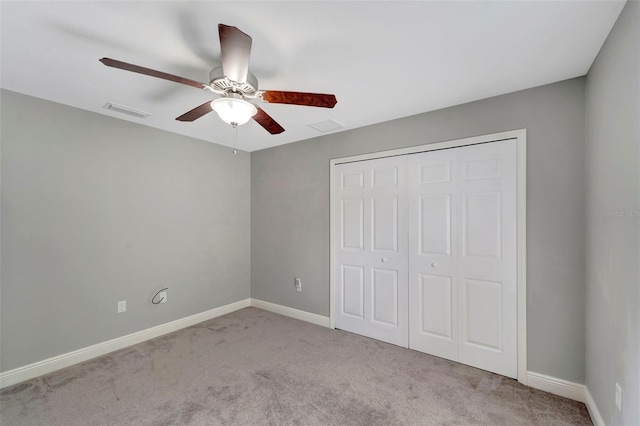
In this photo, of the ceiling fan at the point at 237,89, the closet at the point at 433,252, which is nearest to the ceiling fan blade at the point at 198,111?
the ceiling fan at the point at 237,89

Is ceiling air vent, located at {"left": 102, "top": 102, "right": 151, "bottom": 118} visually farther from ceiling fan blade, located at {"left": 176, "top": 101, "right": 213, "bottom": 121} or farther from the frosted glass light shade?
the frosted glass light shade

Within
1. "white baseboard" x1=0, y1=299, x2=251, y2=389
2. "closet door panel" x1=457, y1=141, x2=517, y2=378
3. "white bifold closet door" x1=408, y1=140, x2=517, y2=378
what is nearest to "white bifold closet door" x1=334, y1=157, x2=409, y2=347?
"white bifold closet door" x1=408, y1=140, x2=517, y2=378

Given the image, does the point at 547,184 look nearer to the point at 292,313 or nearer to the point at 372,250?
the point at 372,250

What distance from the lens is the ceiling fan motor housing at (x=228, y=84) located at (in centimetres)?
167

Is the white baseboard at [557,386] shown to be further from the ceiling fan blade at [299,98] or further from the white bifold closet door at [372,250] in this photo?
the ceiling fan blade at [299,98]

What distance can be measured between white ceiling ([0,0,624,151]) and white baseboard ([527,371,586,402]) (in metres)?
2.34

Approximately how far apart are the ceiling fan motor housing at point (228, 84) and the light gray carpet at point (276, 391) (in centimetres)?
219

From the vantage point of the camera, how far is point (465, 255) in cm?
257

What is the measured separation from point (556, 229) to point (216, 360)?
3.17 meters

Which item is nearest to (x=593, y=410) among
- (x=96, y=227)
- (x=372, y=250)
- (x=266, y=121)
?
(x=372, y=250)

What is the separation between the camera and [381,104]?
261 cm

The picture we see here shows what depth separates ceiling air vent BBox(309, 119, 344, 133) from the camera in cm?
308

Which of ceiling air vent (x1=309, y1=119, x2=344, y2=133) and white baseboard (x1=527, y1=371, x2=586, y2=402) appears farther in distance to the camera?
ceiling air vent (x1=309, y1=119, x2=344, y2=133)

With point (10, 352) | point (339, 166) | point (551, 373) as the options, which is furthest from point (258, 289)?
point (551, 373)
